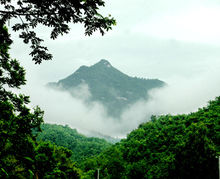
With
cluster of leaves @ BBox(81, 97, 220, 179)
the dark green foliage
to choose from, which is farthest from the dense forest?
the dark green foliage

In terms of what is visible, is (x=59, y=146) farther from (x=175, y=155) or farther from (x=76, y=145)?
(x=76, y=145)

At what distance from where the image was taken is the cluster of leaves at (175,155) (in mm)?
23656

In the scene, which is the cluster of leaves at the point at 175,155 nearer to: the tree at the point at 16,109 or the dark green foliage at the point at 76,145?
the tree at the point at 16,109

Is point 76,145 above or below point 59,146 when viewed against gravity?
above

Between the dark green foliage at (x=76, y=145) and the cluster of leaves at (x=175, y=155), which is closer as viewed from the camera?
the cluster of leaves at (x=175, y=155)

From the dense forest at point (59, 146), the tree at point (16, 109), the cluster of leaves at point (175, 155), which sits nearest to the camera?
the dense forest at point (59, 146)

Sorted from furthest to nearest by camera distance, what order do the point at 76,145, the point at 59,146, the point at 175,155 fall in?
1. the point at 76,145
2. the point at 59,146
3. the point at 175,155

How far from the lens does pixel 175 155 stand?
31.6 meters

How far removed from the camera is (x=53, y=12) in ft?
16.2

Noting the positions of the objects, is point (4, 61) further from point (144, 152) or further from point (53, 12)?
point (144, 152)

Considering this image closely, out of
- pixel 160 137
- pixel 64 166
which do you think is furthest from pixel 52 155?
pixel 160 137

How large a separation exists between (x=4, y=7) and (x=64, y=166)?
25.4 metres

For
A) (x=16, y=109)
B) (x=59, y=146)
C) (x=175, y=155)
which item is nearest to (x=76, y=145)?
(x=59, y=146)

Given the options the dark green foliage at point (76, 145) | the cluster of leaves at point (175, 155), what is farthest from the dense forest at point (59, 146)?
the dark green foliage at point (76, 145)
